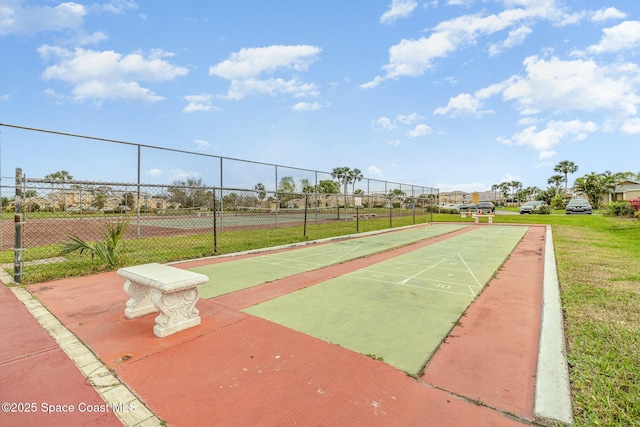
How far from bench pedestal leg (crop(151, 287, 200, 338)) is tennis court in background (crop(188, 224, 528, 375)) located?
0.77 meters

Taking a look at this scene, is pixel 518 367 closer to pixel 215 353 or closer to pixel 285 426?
pixel 285 426

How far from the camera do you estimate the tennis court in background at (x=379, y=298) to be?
125 inches

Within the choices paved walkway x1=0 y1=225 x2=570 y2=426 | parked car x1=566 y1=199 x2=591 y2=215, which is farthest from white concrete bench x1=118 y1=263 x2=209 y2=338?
parked car x1=566 y1=199 x2=591 y2=215

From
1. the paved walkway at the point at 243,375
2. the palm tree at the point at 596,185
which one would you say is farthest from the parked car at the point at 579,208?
the paved walkway at the point at 243,375

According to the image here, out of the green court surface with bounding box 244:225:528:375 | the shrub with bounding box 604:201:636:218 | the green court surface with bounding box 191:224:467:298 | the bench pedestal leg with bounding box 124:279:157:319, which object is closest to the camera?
the green court surface with bounding box 244:225:528:375

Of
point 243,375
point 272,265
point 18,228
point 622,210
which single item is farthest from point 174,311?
point 622,210

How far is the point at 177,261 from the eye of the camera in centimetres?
722

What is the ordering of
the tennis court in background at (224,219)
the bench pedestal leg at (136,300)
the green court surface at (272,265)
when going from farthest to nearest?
the tennis court in background at (224,219) → the green court surface at (272,265) → the bench pedestal leg at (136,300)

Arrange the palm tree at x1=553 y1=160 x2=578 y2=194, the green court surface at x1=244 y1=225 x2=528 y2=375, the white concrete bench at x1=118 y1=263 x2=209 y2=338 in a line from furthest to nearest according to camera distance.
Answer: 1. the palm tree at x1=553 y1=160 x2=578 y2=194
2. the white concrete bench at x1=118 y1=263 x2=209 y2=338
3. the green court surface at x1=244 y1=225 x2=528 y2=375

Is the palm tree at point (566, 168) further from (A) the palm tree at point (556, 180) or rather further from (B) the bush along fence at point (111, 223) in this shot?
(B) the bush along fence at point (111, 223)

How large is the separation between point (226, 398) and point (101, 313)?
2.76m

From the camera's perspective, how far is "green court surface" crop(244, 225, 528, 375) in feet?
10.1

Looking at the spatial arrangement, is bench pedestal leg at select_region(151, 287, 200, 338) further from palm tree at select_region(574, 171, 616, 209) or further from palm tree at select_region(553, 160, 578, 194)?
palm tree at select_region(553, 160, 578, 194)

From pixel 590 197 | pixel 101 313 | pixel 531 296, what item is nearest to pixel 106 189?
pixel 101 313
